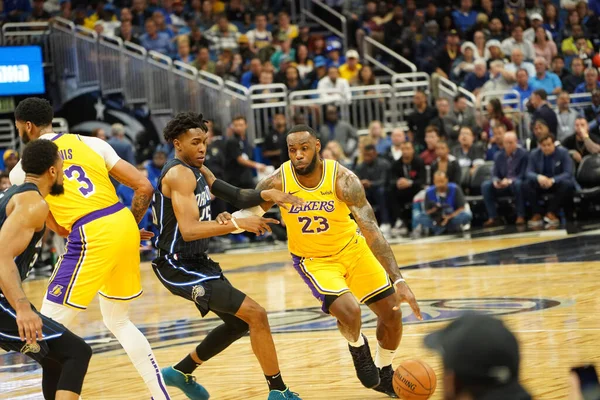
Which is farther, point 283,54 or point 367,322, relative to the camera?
point 283,54

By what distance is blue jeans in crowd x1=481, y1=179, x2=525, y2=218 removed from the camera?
18203mm

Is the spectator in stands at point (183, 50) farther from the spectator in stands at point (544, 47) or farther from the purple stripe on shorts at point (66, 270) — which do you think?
the purple stripe on shorts at point (66, 270)

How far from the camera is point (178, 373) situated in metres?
7.10

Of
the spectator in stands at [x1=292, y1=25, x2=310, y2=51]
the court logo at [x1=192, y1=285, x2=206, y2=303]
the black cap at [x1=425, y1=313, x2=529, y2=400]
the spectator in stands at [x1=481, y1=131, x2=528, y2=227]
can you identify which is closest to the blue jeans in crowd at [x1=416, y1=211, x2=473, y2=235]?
the spectator in stands at [x1=481, y1=131, x2=528, y2=227]

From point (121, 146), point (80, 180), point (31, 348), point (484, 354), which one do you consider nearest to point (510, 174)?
point (121, 146)

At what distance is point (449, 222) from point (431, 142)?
152 centimetres

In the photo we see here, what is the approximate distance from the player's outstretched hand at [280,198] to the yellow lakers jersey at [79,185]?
3.25 feet

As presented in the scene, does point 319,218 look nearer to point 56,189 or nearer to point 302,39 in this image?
point 56,189

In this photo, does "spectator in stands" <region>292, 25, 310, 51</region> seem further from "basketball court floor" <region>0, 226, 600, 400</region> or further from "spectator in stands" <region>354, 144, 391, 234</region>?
"basketball court floor" <region>0, 226, 600, 400</region>

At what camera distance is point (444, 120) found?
19547mm

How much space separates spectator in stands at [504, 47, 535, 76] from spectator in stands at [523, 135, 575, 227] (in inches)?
116

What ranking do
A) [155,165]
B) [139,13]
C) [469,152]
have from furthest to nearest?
[139,13]
[469,152]
[155,165]

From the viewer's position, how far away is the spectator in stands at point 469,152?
19.2 metres

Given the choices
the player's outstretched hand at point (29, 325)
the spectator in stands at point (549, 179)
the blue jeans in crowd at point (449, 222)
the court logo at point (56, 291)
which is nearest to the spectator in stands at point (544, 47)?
the spectator in stands at point (549, 179)
